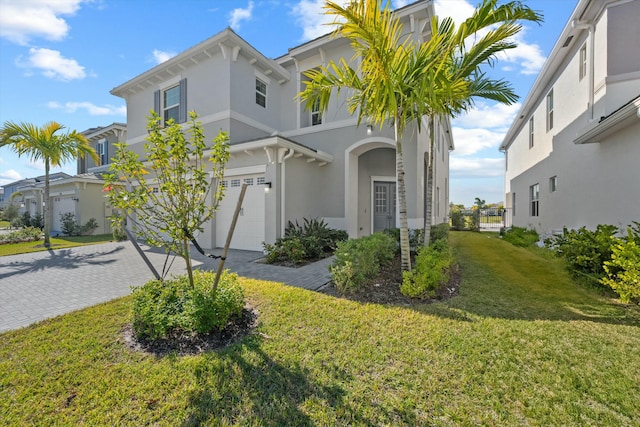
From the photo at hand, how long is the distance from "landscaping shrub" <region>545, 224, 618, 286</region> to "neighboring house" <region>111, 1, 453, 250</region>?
13.5ft

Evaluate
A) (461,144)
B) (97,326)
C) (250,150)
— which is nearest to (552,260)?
(250,150)

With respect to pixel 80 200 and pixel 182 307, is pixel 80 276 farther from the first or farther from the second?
pixel 80 200

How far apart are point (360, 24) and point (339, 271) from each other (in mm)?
4270

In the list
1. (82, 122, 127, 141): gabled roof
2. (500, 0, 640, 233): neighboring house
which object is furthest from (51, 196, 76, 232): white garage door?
(500, 0, 640, 233): neighboring house

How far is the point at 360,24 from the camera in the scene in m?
4.18

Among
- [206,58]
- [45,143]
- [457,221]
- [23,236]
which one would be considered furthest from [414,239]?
[23,236]

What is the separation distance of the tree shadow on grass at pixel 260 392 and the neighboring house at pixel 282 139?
586 centimetres

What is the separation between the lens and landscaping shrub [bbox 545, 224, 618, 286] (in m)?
5.29

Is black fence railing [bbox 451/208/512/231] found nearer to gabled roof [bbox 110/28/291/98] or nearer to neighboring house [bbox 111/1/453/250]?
neighboring house [bbox 111/1/453/250]

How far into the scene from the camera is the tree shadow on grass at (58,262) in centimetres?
707

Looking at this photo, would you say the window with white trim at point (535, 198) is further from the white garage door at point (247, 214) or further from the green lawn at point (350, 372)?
the white garage door at point (247, 214)

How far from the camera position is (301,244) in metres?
7.81

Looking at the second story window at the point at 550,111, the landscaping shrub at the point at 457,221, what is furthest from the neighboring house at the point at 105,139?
the second story window at the point at 550,111

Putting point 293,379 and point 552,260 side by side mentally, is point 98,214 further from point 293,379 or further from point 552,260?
point 552,260
